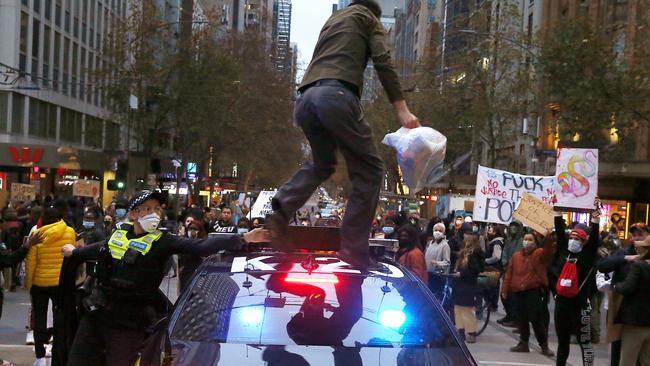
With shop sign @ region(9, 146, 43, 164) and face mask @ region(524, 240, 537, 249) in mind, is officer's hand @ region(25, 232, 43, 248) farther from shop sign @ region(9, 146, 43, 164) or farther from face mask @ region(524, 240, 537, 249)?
shop sign @ region(9, 146, 43, 164)

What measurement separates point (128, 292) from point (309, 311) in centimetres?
201

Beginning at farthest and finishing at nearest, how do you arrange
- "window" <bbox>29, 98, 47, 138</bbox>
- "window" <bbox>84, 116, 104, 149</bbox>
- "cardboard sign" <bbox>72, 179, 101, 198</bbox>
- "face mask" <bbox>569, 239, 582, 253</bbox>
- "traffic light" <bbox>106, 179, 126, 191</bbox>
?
"window" <bbox>84, 116, 104, 149</bbox>
"window" <bbox>29, 98, 47, 138</bbox>
"traffic light" <bbox>106, 179, 126, 191</bbox>
"cardboard sign" <bbox>72, 179, 101, 198</bbox>
"face mask" <bbox>569, 239, 582, 253</bbox>

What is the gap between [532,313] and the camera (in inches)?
488

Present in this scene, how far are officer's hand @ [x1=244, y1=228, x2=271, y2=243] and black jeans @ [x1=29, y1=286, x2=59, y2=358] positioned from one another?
439cm

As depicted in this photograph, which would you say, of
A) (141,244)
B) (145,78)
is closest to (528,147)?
(145,78)

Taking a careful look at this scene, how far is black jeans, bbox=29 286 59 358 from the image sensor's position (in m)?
8.72

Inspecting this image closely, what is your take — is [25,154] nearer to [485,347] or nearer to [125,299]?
[485,347]

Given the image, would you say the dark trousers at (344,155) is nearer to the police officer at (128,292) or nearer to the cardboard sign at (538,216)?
the police officer at (128,292)

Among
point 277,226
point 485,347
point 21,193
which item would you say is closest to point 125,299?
point 277,226

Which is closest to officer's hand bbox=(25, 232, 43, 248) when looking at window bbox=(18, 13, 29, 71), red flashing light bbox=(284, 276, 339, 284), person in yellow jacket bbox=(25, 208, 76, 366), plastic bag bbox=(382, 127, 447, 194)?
person in yellow jacket bbox=(25, 208, 76, 366)

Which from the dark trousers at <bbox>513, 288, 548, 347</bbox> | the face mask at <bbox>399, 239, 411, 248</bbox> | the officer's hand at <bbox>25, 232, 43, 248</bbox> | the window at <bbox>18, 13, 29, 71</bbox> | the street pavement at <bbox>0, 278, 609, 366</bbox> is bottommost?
the street pavement at <bbox>0, 278, 609, 366</bbox>

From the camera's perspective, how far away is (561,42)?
2278 centimetres

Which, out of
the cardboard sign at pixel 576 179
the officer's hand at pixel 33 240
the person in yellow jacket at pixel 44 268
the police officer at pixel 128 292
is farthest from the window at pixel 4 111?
the police officer at pixel 128 292

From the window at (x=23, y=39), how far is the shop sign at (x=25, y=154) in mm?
4295
